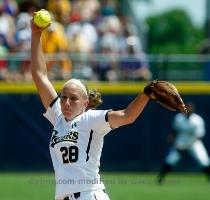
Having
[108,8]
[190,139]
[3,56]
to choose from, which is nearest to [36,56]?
[3,56]

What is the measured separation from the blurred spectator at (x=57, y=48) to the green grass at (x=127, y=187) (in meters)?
2.03

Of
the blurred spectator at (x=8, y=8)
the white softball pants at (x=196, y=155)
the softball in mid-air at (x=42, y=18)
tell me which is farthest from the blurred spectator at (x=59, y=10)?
the softball in mid-air at (x=42, y=18)

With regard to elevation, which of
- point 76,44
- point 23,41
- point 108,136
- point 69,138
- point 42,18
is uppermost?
point 42,18

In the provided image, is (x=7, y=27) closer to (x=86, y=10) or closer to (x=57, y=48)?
(x=57, y=48)

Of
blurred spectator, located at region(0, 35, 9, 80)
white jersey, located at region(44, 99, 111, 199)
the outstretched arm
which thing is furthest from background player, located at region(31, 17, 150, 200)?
blurred spectator, located at region(0, 35, 9, 80)

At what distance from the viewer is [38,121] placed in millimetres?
17203

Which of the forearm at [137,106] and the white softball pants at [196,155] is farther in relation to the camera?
the white softball pants at [196,155]

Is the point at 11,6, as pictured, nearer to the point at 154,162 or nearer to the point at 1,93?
the point at 1,93

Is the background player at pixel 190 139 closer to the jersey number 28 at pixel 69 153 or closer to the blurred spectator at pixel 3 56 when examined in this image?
the blurred spectator at pixel 3 56

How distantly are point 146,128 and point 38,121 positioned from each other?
7.28 ft

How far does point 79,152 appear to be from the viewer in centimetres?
648

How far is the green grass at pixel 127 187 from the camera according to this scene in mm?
12969

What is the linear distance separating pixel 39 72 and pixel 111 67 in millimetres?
9517

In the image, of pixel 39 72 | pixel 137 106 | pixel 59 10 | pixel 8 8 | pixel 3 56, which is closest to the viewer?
pixel 137 106
